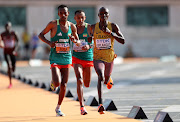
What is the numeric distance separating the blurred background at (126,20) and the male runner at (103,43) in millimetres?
34219

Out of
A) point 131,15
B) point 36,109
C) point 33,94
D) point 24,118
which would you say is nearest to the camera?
point 24,118

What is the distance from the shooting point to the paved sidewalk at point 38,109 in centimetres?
1022

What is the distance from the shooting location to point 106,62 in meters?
11.4

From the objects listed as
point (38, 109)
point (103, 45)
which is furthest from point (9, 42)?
point (103, 45)

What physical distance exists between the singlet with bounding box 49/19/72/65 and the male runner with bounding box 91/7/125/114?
0.63 metres

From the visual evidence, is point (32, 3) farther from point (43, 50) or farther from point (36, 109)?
point (36, 109)

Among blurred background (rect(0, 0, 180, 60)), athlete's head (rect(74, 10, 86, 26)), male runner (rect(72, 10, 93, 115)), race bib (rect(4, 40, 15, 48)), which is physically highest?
athlete's head (rect(74, 10, 86, 26))

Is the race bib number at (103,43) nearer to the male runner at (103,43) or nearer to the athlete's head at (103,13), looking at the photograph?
the male runner at (103,43)

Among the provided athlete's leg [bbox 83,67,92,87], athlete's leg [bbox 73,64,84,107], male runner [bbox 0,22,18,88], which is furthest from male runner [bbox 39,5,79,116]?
male runner [bbox 0,22,18,88]

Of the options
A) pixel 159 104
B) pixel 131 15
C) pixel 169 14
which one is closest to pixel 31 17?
pixel 131 15

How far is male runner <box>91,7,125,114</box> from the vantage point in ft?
36.4

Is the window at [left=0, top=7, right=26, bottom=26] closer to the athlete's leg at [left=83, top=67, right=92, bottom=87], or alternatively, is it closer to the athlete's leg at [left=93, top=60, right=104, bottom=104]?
the athlete's leg at [left=83, top=67, right=92, bottom=87]

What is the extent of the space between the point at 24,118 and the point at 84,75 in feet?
5.87

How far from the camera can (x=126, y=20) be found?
49188 millimetres
